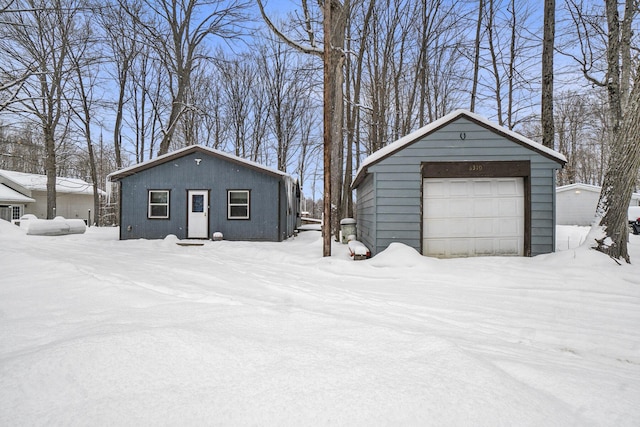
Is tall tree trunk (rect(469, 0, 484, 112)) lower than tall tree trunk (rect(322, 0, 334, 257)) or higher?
higher

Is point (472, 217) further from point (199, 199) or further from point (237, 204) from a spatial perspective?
point (199, 199)

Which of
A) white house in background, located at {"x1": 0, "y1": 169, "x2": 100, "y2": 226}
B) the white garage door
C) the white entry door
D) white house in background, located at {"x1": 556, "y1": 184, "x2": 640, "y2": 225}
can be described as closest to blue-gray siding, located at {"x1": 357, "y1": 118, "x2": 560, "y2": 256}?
the white garage door

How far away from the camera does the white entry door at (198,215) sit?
40.3 feet

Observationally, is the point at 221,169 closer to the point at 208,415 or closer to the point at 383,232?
the point at 383,232

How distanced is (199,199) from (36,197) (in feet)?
67.8

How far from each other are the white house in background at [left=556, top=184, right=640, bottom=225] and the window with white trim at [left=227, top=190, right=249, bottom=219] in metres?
23.5

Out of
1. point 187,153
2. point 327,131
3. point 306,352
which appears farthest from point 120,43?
point 306,352

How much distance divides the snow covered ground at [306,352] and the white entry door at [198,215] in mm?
7569

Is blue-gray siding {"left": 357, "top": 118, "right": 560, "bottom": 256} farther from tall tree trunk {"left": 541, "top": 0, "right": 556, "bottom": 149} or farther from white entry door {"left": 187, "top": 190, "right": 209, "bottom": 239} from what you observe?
white entry door {"left": 187, "top": 190, "right": 209, "bottom": 239}

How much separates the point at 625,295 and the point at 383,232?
4.22 m

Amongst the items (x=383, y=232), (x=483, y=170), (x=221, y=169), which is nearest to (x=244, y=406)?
(x=383, y=232)

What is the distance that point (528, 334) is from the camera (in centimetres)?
294

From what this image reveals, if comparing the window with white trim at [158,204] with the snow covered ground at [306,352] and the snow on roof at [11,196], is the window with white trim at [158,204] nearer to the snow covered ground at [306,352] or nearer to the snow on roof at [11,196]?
→ the snow covered ground at [306,352]

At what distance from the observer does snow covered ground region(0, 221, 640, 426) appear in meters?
1.54
